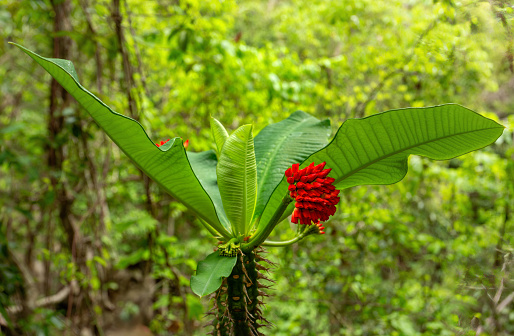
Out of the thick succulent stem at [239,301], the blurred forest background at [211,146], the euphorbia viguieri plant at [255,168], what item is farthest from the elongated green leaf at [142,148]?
the blurred forest background at [211,146]

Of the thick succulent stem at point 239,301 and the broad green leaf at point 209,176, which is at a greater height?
the broad green leaf at point 209,176

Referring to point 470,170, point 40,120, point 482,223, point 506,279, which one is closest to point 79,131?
point 506,279

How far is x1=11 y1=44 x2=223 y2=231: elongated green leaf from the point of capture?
2.02 feet

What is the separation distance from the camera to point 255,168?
0.76 metres

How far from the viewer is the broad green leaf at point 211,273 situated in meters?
0.66

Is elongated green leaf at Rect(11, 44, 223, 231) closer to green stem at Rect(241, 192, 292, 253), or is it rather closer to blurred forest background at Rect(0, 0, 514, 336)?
green stem at Rect(241, 192, 292, 253)

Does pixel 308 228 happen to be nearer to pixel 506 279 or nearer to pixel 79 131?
pixel 506 279

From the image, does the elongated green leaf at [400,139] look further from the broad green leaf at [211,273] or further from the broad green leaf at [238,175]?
the broad green leaf at [211,273]

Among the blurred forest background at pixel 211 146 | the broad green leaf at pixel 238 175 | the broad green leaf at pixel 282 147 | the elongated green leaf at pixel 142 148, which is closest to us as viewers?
the elongated green leaf at pixel 142 148

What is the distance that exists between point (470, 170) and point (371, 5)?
6.04ft

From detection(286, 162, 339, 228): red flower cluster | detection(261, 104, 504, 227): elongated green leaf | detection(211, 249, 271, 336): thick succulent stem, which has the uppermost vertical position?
detection(261, 104, 504, 227): elongated green leaf

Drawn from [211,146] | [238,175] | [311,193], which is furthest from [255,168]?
[211,146]

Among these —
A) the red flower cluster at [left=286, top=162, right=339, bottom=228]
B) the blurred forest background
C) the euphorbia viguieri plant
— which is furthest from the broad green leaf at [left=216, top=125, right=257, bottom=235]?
the blurred forest background

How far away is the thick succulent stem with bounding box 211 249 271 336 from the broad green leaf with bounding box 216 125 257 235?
0.33ft
